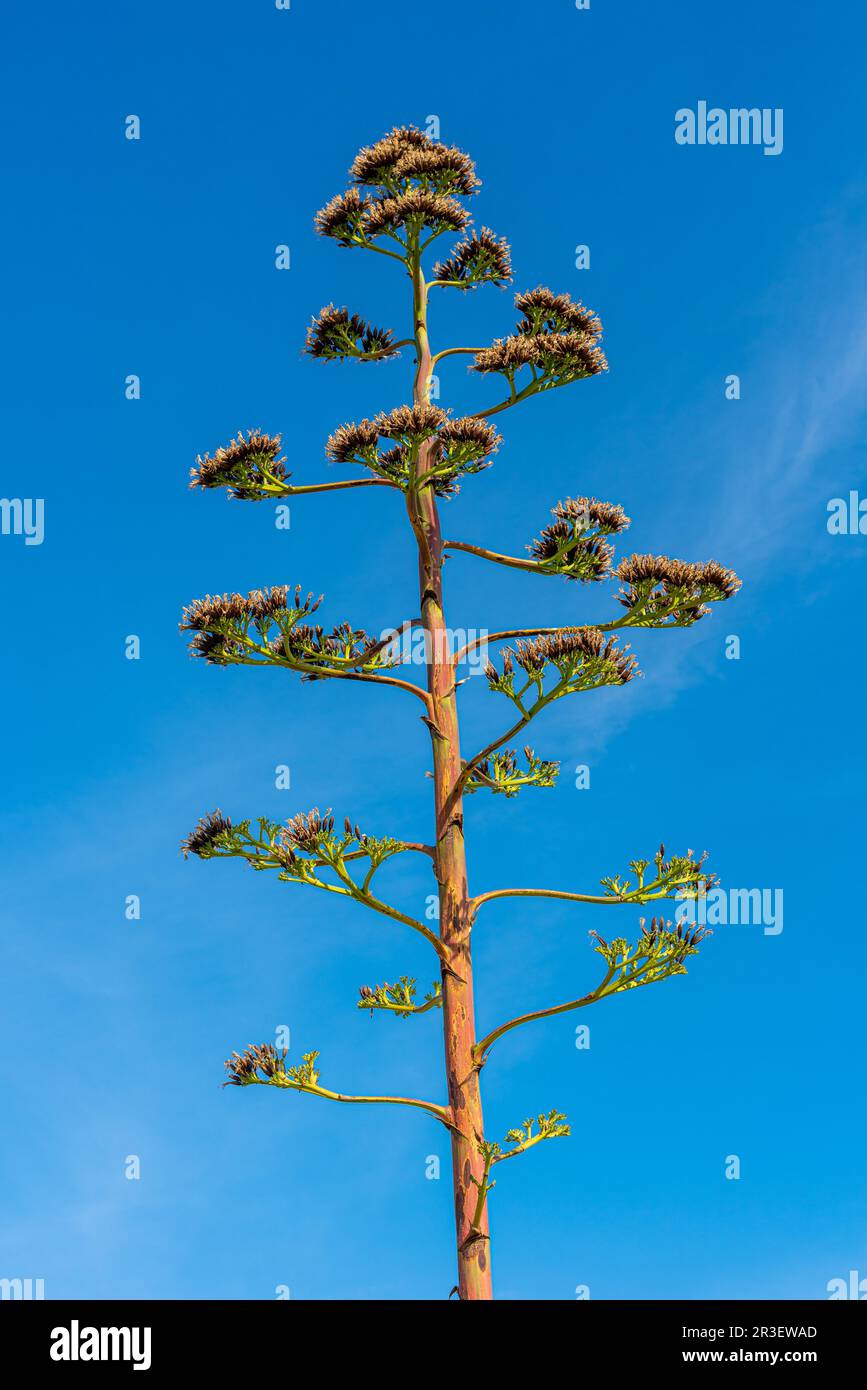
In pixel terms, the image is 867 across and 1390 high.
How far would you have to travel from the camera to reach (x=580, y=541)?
36.7 ft

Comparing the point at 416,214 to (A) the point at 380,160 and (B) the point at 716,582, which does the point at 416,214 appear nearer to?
(A) the point at 380,160

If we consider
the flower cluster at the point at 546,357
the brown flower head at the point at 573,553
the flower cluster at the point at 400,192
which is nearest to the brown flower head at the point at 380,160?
the flower cluster at the point at 400,192

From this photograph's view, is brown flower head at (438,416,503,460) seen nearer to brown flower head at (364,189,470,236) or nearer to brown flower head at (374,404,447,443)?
brown flower head at (374,404,447,443)

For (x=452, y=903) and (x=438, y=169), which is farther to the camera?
(x=438, y=169)

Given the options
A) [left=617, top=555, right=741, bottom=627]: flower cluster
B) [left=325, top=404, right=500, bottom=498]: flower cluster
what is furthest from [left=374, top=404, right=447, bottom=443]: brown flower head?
[left=617, top=555, right=741, bottom=627]: flower cluster

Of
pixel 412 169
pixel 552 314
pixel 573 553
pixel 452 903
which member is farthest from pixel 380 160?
pixel 452 903

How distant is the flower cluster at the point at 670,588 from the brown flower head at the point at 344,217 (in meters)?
4.83

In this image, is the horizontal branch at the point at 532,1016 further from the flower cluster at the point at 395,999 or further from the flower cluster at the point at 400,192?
the flower cluster at the point at 400,192

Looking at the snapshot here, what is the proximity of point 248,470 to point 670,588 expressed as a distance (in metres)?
4.16

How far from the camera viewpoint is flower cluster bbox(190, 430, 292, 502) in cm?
1177

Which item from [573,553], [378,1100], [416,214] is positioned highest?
[416,214]

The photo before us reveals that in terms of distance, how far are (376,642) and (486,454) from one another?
1978mm

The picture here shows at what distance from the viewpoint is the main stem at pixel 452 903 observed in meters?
9.91
